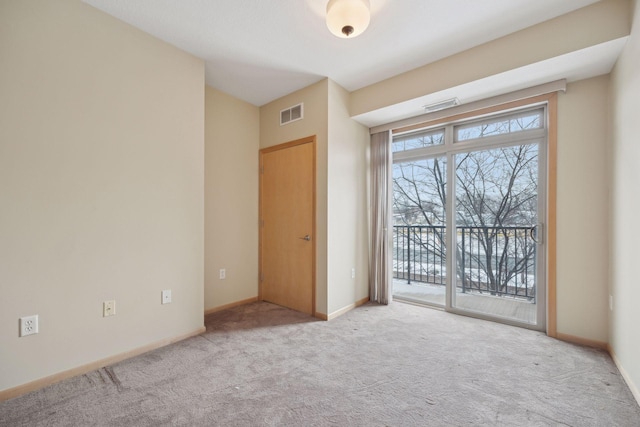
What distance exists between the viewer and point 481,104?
294 cm

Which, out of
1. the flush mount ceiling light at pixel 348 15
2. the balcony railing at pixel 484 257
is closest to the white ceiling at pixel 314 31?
the flush mount ceiling light at pixel 348 15

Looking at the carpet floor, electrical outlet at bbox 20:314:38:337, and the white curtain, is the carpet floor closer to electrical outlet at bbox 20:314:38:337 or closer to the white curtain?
electrical outlet at bbox 20:314:38:337

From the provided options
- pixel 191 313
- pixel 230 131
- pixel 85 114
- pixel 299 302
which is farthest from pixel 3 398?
pixel 230 131

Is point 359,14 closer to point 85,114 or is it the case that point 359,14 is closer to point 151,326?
point 85,114

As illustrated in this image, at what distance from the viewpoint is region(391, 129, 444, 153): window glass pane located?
343 cm

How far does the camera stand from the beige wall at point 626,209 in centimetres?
177

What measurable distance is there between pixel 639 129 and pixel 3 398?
4.22 m

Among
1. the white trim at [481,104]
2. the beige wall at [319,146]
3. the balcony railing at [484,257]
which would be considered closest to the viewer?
the white trim at [481,104]

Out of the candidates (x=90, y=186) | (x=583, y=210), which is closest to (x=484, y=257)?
(x=583, y=210)

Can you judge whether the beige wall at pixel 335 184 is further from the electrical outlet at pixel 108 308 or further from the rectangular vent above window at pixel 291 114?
the electrical outlet at pixel 108 308

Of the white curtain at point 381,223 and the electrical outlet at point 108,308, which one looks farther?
the white curtain at point 381,223

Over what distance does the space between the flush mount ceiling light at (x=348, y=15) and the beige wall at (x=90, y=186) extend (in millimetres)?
1509

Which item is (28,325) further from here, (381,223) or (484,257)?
(484,257)

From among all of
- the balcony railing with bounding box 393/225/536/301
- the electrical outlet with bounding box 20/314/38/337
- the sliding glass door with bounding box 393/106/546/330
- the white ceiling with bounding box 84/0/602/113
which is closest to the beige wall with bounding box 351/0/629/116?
the white ceiling with bounding box 84/0/602/113
